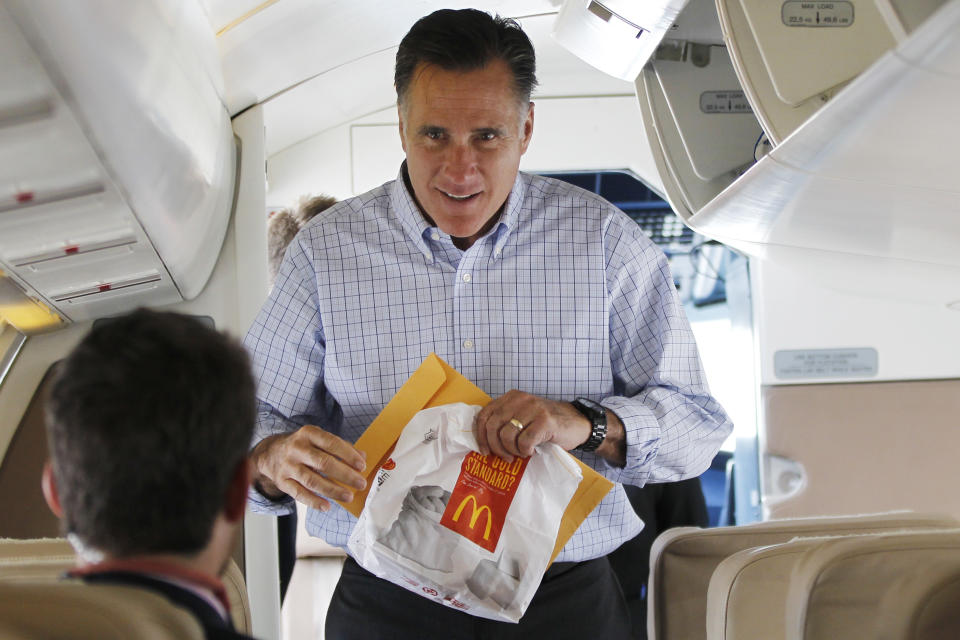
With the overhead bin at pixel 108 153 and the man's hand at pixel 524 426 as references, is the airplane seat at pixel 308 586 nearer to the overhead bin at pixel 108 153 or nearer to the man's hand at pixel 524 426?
the overhead bin at pixel 108 153

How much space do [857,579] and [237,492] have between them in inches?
28.9

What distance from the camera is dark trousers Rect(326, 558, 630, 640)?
6.02ft

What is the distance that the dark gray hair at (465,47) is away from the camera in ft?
6.16

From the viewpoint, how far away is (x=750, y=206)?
206 cm

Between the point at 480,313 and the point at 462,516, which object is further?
the point at 480,313

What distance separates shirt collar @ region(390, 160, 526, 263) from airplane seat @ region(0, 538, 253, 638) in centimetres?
77

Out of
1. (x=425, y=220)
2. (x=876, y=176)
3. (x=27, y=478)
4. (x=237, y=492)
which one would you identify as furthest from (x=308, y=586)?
(x=237, y=492)

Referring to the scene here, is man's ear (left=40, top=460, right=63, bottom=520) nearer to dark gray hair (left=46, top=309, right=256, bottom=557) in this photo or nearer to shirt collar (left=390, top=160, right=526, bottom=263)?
dark gray hair (left=46, top=309, right=256, bottom=557)

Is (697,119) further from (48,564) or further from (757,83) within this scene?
(48,564)

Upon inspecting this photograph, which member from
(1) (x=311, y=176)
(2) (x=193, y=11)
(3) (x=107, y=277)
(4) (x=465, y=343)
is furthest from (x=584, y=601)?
(1) (x=311, y=176)

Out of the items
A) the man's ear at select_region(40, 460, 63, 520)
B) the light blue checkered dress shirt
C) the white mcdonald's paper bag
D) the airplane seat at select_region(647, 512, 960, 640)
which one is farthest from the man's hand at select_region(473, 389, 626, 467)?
the man's ear at select_region(40, 460, 63, 520)

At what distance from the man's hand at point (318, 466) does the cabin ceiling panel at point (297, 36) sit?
1483mm

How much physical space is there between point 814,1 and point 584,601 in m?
1.23

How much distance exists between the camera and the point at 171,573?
2.97 feet
